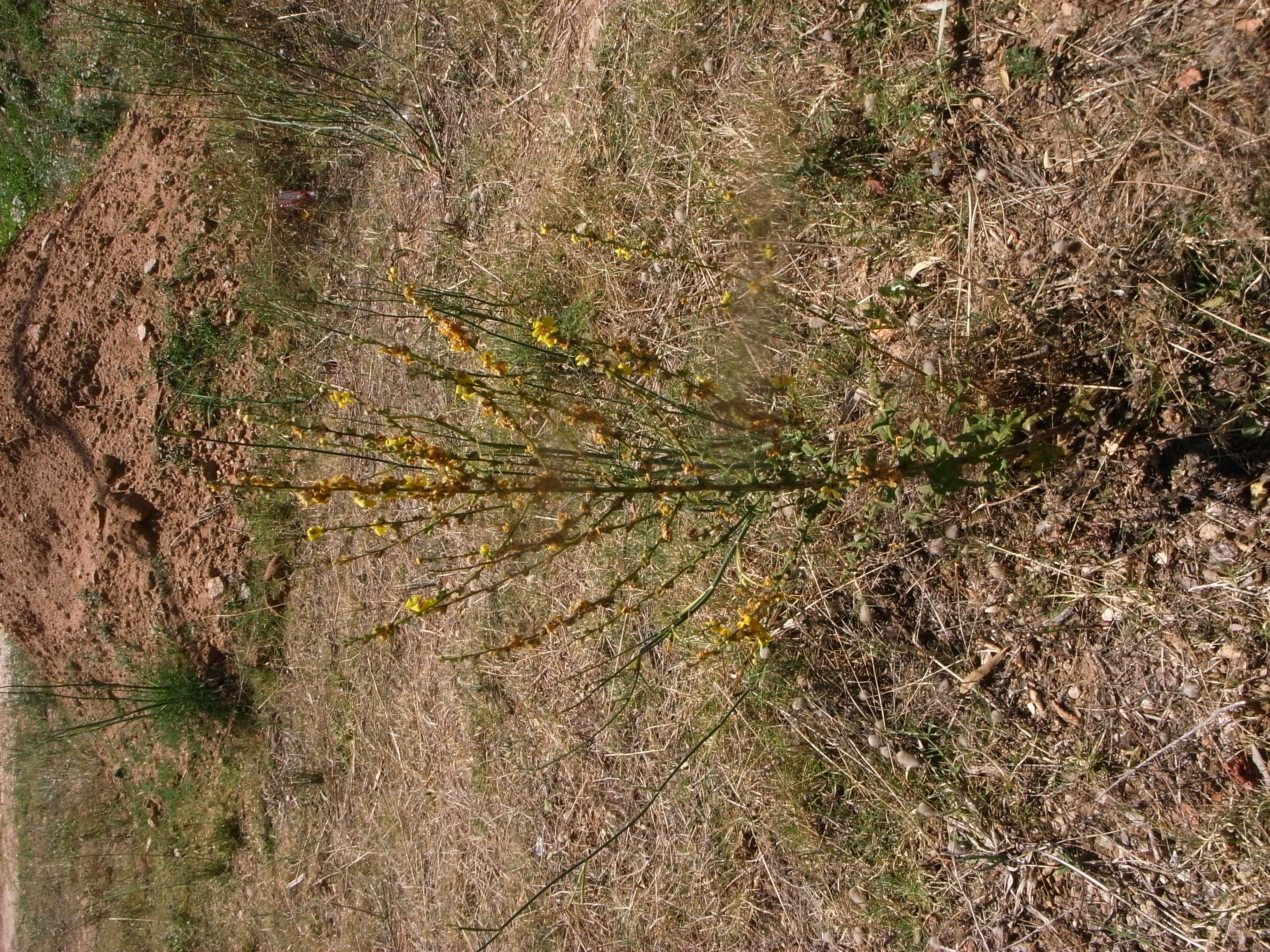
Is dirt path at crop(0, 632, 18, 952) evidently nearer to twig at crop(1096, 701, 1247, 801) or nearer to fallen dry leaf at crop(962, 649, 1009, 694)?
fallen dry leaf at crop(962, 649, 1009, 694)

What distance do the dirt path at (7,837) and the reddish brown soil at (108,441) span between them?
475 millimetres

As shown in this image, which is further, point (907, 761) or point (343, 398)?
point (907, 761)

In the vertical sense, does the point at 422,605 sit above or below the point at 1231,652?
above

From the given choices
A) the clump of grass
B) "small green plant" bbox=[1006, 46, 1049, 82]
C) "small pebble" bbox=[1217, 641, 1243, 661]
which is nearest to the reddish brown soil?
the clump of grass

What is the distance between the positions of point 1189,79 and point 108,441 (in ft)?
17.2

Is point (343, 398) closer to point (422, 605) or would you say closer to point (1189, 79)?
point (422, 605)

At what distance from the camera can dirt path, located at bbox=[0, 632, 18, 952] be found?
19.9 ft

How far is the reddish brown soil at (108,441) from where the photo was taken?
195 inches

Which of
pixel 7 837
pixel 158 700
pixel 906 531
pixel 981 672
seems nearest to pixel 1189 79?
pixel 906 531

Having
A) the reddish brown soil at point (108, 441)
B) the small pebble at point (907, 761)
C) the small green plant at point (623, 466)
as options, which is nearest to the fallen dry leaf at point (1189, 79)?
the small green plant at point (623, 466)

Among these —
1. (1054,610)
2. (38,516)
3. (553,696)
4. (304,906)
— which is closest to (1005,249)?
(1054,610)

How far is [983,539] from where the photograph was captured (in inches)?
96.9

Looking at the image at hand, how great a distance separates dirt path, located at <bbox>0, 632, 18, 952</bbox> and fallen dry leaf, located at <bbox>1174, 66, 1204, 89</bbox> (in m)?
6.87

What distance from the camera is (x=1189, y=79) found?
210 cm
